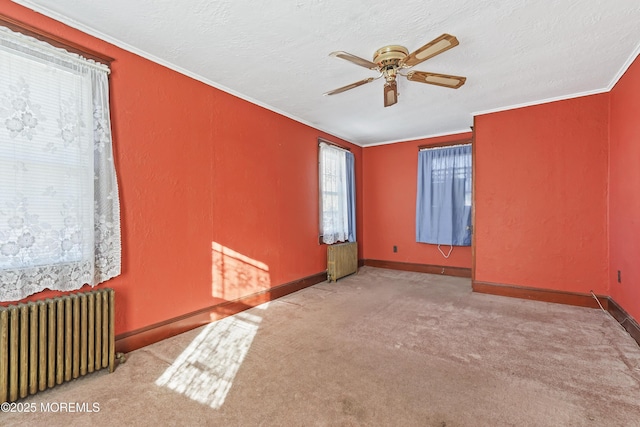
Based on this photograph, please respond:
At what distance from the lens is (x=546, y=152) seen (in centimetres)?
377

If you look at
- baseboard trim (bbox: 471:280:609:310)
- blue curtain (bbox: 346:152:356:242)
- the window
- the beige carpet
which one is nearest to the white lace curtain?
the beige carpet

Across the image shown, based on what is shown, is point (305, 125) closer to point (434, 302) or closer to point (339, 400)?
point (434, 302)

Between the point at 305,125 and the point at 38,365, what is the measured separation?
396 centimetres

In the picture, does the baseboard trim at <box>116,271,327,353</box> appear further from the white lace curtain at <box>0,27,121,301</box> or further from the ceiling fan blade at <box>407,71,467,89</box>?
the ceiling fan blade at <box>407,71,467,89</box>

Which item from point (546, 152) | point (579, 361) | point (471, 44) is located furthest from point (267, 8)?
point (546, 152)

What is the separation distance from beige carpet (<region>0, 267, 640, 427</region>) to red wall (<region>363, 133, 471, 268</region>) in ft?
7.78

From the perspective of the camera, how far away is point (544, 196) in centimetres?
379

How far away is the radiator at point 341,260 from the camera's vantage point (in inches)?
192

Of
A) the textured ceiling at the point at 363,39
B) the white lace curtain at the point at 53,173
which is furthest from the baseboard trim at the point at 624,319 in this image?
the white lace curtain at the point at 53,173

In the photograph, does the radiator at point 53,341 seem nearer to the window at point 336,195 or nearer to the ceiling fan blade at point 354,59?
the ceiling fan blade at point 354,59

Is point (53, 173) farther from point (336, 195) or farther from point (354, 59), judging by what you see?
point (336, 195)

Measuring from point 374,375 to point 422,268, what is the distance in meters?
3.84

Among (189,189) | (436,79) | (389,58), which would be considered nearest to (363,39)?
(389,58)

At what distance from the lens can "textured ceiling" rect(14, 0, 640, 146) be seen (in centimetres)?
199
